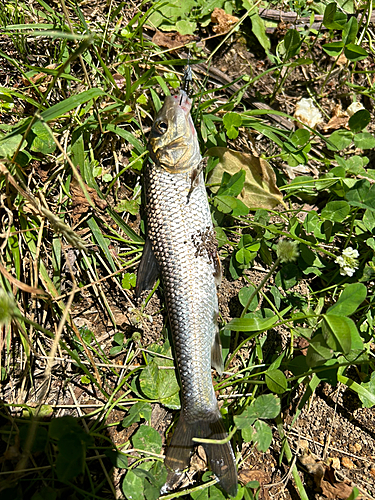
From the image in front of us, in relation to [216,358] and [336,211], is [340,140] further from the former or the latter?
[216,358]

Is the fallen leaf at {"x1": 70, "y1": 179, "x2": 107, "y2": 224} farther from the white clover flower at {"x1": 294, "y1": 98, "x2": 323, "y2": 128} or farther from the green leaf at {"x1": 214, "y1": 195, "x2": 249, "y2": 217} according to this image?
the white clover flower at {"x1": 294, "y1": 98, "x2": 323, "y2": 128}

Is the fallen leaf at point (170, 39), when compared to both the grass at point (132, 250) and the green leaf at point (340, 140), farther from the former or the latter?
the green leaf at point (340, 140)

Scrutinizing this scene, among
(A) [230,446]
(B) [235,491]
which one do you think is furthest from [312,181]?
(B) [235,491]

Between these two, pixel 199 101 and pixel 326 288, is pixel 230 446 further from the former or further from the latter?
pixel 199 101

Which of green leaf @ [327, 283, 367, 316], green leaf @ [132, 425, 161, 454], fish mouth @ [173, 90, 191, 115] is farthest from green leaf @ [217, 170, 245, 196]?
green leaf @ [132, 425, 161, 454]

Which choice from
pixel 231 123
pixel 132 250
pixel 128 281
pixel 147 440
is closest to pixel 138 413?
pixel 147 440

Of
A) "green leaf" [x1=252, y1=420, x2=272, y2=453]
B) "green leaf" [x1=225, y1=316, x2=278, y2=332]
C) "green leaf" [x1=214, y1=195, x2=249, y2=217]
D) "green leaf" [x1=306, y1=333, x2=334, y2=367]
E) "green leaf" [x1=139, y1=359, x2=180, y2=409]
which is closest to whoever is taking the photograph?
"green leaf" [x1=306, y1=333, x2=334, y2=367]

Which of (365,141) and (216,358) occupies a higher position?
(365,141)
